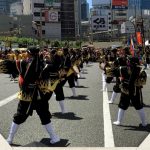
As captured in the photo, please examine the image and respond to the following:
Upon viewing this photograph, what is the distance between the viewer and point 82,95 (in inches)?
663

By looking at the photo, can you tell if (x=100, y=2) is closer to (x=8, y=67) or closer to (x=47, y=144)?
(x=8, y=67)

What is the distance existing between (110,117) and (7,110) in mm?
2940

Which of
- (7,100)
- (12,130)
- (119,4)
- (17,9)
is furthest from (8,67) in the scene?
(17,9)

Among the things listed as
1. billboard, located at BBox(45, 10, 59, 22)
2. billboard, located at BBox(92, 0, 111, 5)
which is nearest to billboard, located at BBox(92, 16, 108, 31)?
billboard, located at BBox(45, 10, 59, 22)

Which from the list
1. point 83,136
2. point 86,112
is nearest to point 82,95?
point 86,112

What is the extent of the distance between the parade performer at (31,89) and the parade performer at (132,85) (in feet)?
8.03

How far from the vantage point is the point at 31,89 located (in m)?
8.21

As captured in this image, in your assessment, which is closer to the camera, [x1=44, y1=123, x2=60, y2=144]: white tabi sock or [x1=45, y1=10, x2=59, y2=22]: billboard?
[x1=44, y1=123, x2=60, y2=144]: white tabi sock

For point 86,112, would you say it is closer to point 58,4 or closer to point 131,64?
point 131,64

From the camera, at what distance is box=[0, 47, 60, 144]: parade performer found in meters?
8.16

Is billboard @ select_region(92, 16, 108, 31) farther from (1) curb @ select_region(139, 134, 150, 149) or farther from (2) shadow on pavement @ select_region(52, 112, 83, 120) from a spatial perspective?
(1) curb @ select_region(139, 134, 150, 149)

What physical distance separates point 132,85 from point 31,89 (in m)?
2.78

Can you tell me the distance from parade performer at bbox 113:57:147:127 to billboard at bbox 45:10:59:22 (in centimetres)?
13322

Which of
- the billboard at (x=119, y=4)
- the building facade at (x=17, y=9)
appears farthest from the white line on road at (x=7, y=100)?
the building facade at (x=17, y=9)
